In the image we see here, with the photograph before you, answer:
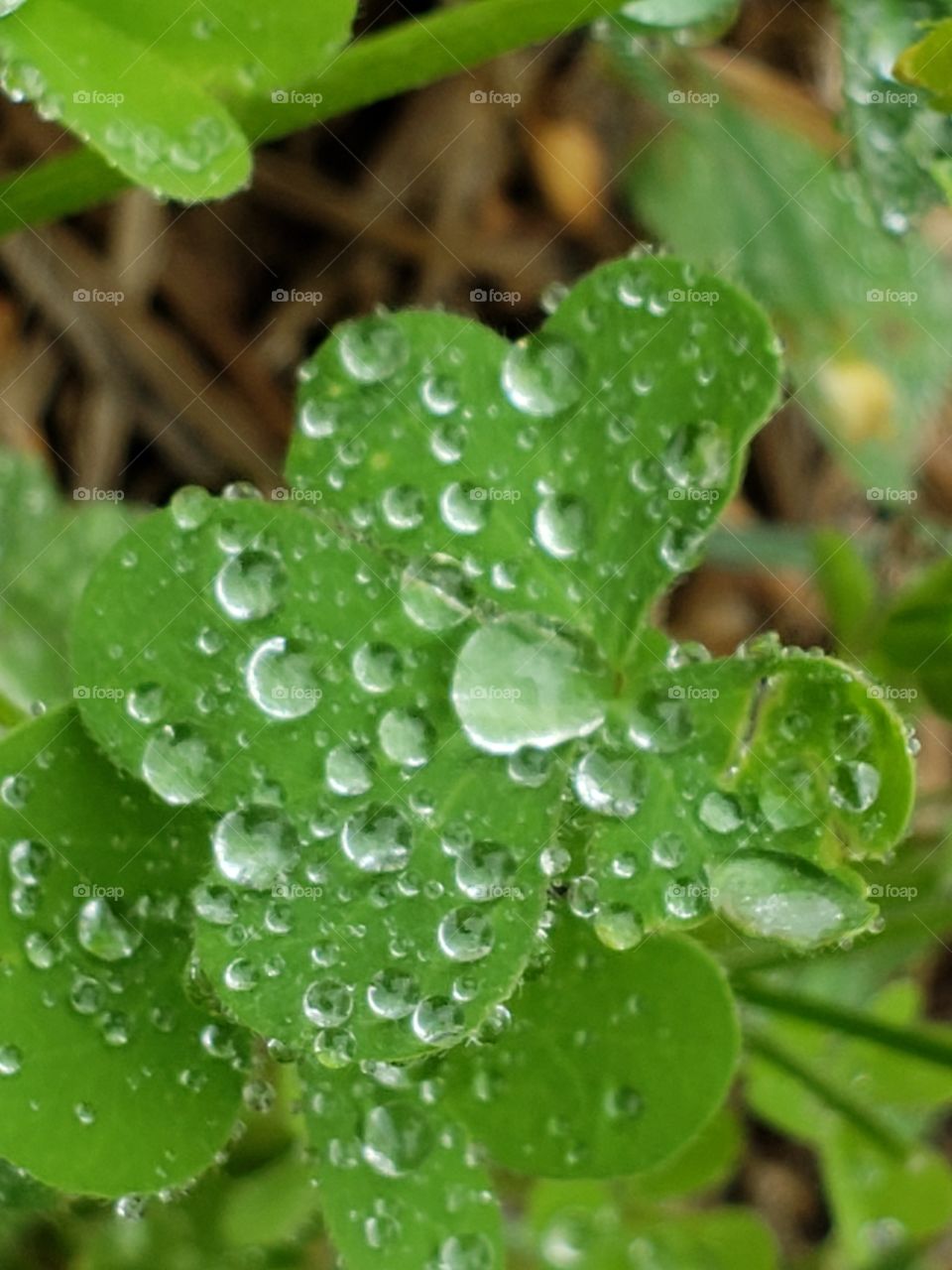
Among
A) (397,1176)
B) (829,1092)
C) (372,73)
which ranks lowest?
(829,1092)

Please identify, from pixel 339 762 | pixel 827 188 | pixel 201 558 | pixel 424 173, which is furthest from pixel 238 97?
pixel 827 188

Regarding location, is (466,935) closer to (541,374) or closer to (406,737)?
(406,737)

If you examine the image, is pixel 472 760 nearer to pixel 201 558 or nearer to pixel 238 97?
pixel 201 558

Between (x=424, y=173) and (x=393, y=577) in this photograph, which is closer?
(x=393, y=577)

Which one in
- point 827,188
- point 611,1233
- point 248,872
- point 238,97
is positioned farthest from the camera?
point 827,188

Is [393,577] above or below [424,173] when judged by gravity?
above

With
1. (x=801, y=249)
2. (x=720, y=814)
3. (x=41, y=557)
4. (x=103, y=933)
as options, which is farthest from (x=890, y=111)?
(x=801, y=249)

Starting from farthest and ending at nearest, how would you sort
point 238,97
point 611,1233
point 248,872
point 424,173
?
1. point 424,173
2. point 611,1233
3. point 238,97
4. point 248,872
